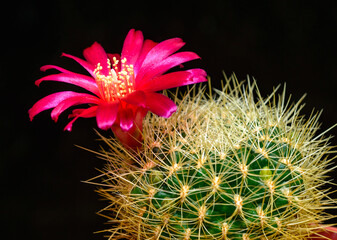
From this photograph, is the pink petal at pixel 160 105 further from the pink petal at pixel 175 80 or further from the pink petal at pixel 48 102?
the pink petal at pixel 48 102

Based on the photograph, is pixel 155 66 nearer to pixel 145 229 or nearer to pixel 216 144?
pixel 216 144

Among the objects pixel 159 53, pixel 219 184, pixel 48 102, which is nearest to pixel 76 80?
pixel 48 102

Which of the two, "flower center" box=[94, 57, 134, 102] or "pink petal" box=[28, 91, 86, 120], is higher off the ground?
"flower center" box=[94, 57, 134, 102]

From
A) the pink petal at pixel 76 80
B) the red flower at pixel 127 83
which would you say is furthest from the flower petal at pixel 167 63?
the pink petal at pixel 76 80

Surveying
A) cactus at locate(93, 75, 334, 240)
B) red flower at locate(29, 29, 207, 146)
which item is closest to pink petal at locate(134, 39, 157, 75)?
red flower at locate(29, 29, 207, 146)

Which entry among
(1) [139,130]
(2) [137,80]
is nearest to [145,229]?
(1) [139,130]

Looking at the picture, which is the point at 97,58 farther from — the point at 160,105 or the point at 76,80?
the point at 160,105

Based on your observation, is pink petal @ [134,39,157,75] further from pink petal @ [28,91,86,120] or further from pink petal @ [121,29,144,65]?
pink petal @ [28,91,86,120]
